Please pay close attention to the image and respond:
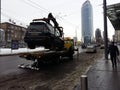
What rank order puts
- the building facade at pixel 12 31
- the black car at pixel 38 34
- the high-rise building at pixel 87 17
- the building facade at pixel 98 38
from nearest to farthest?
1. the black car at pixel 38 34
2. the high-rise building at pixel 87 17
3. the building facade at pixel 12 31
4. the building facade at pixel 98 38

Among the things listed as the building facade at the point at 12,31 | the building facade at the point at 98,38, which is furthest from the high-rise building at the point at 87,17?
the building facade at the point at 12,31

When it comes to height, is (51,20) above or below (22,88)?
above

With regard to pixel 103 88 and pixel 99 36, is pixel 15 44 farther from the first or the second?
pixel 99 36

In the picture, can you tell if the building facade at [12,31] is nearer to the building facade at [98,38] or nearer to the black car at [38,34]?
the building facade at [98,38]

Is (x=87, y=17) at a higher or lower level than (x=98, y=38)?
higher

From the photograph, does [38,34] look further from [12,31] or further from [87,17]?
[12,31]

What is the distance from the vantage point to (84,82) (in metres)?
5.11

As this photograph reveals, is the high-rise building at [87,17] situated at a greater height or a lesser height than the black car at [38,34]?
greater

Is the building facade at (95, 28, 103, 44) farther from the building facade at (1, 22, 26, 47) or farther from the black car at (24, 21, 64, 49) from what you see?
the black car at (24, 21, 64, 49)

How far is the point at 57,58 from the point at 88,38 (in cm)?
10717

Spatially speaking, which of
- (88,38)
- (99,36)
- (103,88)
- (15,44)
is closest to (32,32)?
(103,88)

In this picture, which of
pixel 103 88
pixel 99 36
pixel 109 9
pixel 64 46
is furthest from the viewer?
pixel 99 36

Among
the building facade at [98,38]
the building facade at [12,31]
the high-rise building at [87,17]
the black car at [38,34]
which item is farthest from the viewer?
the building facade at [98,38]

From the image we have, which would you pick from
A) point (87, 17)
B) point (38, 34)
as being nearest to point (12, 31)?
point (87, 17)
